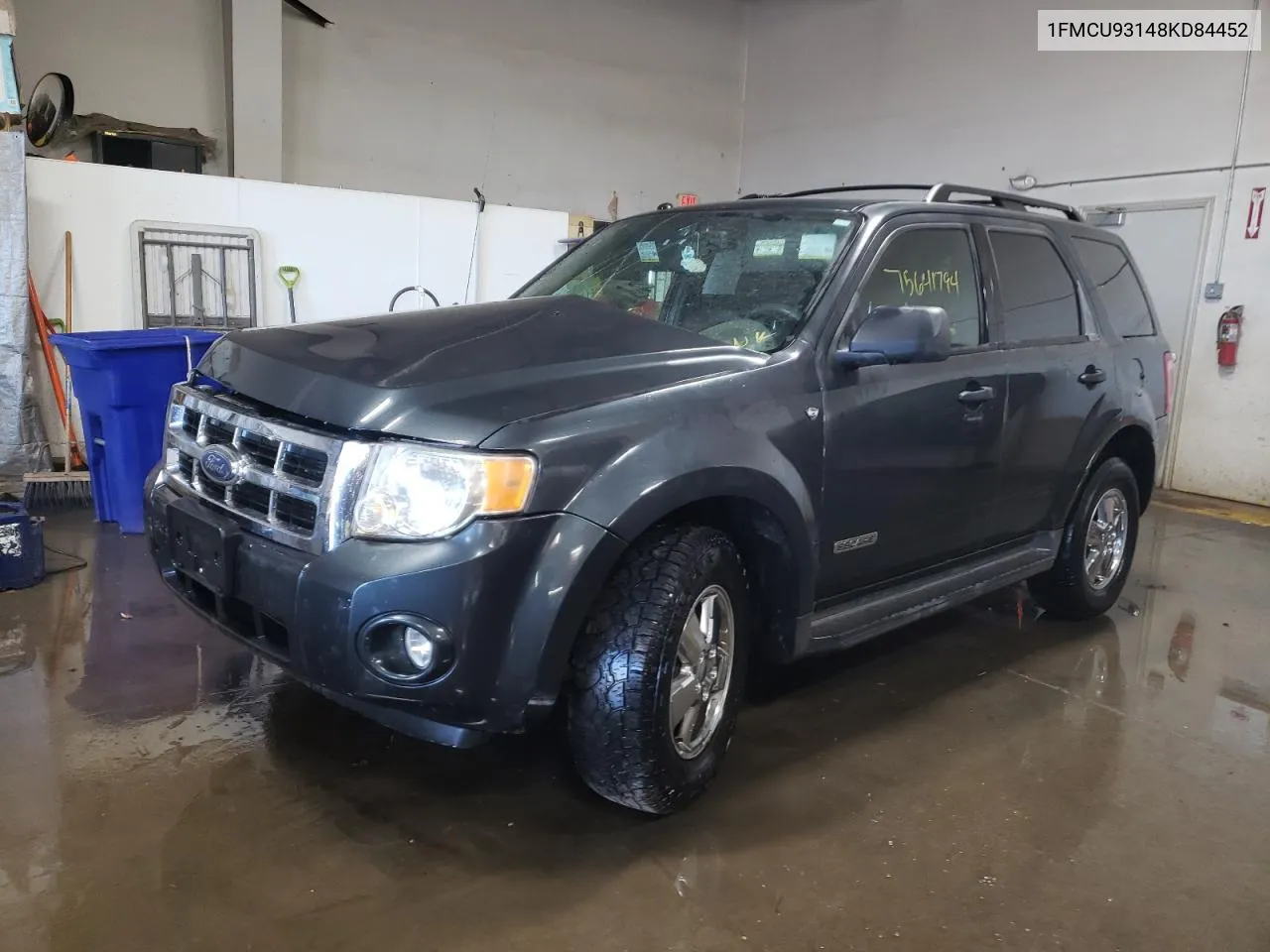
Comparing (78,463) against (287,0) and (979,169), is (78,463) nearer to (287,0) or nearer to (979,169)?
(287,0)

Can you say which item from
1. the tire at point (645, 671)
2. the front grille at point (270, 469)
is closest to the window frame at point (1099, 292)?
the tire at point (645, 671)

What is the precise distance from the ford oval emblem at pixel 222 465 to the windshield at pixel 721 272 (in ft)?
3.89

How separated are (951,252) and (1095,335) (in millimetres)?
969

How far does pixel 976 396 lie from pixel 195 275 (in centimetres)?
488

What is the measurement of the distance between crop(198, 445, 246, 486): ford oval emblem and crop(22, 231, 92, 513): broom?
3431 mm

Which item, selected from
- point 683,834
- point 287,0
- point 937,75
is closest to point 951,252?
point 683,834

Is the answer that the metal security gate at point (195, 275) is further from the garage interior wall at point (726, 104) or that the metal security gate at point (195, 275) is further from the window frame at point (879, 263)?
the window frame at point (879, 263)

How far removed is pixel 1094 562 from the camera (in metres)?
4.04

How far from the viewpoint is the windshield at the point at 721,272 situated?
106 inches

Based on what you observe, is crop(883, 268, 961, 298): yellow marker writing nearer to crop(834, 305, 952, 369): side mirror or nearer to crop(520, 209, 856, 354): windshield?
crop(520, 209, 856, 354): windshield

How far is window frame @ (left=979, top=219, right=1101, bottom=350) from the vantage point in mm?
3238

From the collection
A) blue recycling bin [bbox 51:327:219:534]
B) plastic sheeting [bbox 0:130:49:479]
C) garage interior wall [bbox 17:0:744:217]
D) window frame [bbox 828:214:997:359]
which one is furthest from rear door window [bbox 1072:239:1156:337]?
garage interior wall [bbox 17:0:744:217]

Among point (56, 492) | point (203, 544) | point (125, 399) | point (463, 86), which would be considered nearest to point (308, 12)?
point (463, 86)

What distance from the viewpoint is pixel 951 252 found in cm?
313
